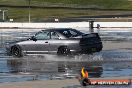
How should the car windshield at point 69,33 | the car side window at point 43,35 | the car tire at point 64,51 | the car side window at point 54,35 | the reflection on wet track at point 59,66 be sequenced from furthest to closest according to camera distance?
the car side window at point 43,35
the car side window at point 54,35
the car windshield at point 69,33
the car tire at point 64,51
the reflection on wet track at point 59,66

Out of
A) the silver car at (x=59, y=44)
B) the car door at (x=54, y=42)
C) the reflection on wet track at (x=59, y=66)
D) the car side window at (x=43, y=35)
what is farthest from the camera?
the car side window at (x=43, y=35)

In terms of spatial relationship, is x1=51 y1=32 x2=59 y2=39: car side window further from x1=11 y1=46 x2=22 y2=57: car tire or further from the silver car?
x1=11 y1=46 x2=22 y2=57: car tire

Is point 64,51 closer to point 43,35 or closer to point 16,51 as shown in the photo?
point 43,35

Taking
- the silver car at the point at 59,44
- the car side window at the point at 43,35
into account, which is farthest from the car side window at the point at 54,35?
the car side window at the point at 43,35

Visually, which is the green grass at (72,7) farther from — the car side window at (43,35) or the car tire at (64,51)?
the car tire at (64,51)

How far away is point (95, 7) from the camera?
11612cm

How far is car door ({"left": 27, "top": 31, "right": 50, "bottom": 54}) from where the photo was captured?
22953 mm

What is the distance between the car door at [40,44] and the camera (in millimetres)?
22953

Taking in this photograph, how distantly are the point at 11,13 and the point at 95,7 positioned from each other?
25.6 m

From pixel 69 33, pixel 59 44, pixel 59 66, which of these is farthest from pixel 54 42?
pixel 59 66

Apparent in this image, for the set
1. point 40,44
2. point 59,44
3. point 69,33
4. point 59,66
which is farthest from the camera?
point 40,44

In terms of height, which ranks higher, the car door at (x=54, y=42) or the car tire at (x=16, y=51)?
the car door at (x=54, y=42)

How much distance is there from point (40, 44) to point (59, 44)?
1037 millimetres

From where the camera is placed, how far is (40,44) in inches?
907
